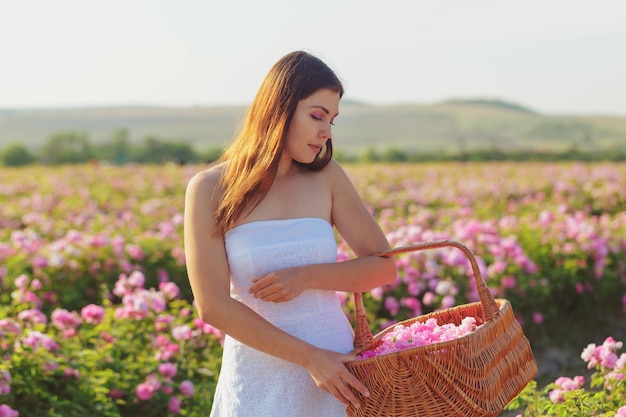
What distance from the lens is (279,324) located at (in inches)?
86.7

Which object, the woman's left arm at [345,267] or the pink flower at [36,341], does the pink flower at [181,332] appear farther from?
the woman's left arm at [345,267]

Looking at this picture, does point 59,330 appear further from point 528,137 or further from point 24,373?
point 528,137

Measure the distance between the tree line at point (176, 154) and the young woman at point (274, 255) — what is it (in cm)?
2080

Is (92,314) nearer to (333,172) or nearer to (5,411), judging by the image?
(5,411)

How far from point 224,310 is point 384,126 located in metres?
87.0

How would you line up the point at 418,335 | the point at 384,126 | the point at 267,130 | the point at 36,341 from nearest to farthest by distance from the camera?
the point at 418,335, the point at 267,130, the point at 36,341, the point at 384,126

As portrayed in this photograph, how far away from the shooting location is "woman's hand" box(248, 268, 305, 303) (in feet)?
6.77

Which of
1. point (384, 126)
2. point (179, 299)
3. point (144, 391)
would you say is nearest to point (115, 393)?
point (144, 391)

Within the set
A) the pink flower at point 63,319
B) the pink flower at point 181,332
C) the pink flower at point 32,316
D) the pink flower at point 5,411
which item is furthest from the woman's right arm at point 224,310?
the pink flower at point 63,319

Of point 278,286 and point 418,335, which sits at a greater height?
point 278,286

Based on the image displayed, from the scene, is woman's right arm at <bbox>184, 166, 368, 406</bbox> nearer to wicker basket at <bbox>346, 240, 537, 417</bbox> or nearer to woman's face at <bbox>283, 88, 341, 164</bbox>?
wicker basket at <bbox>346, 240, 537, 417</bbox>

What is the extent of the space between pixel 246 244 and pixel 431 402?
61 centimetres

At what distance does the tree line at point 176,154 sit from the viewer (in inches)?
1172

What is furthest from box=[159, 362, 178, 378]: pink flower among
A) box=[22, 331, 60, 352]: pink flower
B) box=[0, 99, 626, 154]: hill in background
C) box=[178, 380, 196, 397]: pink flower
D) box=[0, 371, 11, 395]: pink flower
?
box=[0, 99, 626, 154]: hill in background
